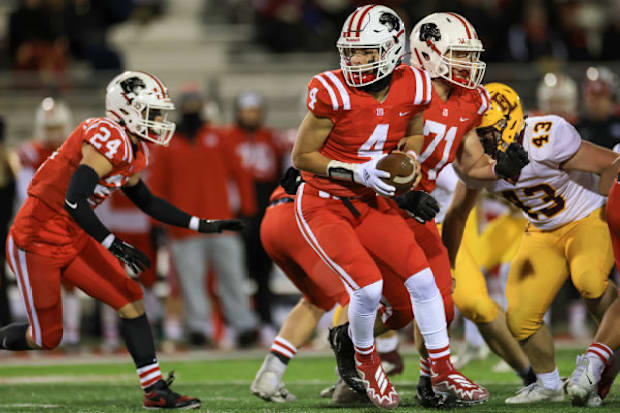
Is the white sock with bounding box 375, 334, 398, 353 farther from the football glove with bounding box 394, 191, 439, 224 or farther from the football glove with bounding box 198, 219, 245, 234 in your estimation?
the football glove with bounding box 394, 191, 439, 224

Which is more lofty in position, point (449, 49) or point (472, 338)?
point (449, 49)

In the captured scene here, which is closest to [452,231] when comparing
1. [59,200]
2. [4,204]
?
[59,200]

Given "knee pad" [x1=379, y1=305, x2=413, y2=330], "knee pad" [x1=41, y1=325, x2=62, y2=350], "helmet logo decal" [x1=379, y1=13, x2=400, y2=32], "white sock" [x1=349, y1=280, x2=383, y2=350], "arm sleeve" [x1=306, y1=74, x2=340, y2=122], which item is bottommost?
"knee pad" [x1=41, y1=325, x2=62, y2=350]

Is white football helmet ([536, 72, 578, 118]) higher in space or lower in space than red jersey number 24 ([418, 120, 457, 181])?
lower

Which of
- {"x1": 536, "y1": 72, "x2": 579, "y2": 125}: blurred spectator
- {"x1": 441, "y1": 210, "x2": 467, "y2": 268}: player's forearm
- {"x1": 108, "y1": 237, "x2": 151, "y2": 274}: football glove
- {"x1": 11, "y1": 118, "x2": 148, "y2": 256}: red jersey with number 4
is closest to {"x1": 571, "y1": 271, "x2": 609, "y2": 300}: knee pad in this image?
{"x1": 441, "y1": 210, "x2": 467, "y2": 268}: player's forearm

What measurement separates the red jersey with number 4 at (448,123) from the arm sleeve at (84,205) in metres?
1.49

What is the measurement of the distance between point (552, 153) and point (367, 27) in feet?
3.62

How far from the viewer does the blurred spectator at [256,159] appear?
364 inches

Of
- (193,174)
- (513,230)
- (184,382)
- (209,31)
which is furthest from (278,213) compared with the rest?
(209,31)

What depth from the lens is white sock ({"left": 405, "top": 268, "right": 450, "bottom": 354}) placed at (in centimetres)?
477

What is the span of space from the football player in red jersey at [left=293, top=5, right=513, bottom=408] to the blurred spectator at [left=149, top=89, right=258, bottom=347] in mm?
3924

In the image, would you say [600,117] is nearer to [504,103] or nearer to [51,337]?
[504,103]

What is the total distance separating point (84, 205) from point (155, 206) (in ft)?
2.04

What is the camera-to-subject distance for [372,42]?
483 cm
